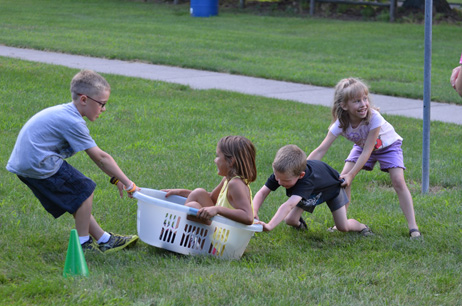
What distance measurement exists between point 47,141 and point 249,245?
1.49 metres

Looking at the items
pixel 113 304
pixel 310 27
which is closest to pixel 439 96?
pixel 113 304

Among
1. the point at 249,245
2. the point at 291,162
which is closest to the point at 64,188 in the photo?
the point at 249,245

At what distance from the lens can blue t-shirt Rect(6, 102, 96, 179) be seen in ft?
12.8

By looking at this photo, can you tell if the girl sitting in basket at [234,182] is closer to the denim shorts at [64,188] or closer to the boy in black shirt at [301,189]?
the boy in black shirt at [301,189]

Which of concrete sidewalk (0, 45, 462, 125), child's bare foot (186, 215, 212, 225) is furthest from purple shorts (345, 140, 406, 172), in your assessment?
concrete sidewalk (0, 45, 462, 125)

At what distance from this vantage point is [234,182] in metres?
4.08

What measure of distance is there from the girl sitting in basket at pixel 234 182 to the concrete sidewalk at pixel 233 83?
505 cm

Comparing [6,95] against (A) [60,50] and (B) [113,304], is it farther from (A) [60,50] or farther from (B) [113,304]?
(B) [113,304]

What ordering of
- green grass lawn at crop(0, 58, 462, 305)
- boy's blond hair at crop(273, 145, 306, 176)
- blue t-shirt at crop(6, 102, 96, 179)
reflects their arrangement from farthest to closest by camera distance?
boy's blond hair at crop(273, 145, 306, 176) < blue t-shirt at crop(6, 102, 96, 179) < green grass lawn at crop(0, 58, 462, 305)

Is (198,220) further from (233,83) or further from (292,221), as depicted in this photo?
(233,83)

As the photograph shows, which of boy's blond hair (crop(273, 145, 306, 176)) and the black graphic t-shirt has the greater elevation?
boy's blond hair (crop(273, 145, 306, 176))

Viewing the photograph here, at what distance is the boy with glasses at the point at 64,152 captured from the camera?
3.91 m

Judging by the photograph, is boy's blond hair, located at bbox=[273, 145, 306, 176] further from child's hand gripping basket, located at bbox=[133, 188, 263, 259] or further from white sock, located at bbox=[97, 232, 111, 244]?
white sock, located at bbox=[97, 232, 111, 244]

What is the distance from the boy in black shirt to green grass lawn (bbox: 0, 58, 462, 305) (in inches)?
4.6
